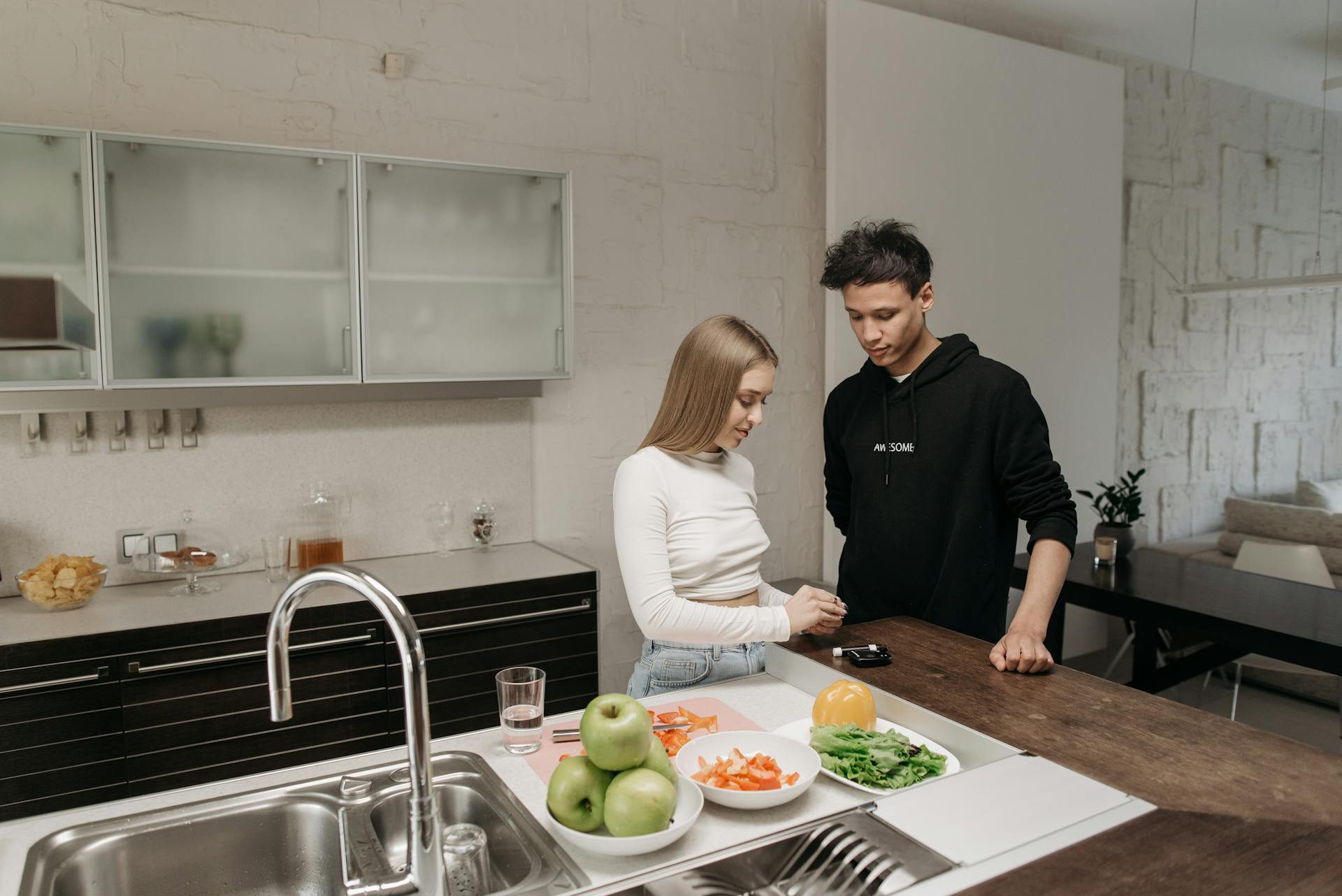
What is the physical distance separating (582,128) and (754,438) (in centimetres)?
135

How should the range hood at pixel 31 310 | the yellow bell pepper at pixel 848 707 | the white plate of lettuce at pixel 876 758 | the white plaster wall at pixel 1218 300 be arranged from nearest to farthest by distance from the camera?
the range hood at pixel 31 310
the white plate of lettuce at pixel 876 758
the yellow bell pepper at pixel 848 707
the white plaster wall at pixel 1218 300

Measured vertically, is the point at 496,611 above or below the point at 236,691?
above

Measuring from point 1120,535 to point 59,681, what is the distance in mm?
3485

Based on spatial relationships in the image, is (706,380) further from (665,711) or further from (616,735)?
(616,735)

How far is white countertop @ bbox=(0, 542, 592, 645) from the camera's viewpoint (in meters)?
2.33

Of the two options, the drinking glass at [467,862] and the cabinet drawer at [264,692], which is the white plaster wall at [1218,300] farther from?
the drinking glass at [467,862]

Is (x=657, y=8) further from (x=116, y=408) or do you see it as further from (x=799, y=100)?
(x=116, y=408)

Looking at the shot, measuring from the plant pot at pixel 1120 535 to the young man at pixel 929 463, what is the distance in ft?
5.51

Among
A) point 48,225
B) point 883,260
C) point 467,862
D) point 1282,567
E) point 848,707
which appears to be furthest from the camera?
point 1282,567

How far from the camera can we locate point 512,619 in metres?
2.79

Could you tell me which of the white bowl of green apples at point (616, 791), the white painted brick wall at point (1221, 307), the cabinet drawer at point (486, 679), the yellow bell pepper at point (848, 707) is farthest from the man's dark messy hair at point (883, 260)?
the white painted brick wall at point (1221, 307)

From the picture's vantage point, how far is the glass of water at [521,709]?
4.66 feet

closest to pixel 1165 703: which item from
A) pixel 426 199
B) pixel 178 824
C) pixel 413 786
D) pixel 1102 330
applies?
pixel 413 786

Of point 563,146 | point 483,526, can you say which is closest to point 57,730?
point 483,526
